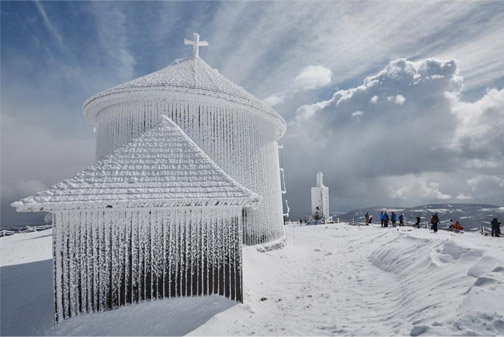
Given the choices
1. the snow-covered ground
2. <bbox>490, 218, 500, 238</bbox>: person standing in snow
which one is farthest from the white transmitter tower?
the snow-covered ground

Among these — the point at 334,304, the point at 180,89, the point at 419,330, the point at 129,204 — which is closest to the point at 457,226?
the point at 334,304

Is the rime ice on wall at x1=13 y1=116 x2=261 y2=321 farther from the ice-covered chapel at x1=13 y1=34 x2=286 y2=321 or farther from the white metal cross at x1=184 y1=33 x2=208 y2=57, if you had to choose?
the white metal cross at x1=184 y1=33 x2=208 y2=57

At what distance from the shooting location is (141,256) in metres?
8.21

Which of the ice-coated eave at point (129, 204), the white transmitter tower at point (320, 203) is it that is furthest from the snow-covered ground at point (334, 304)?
the white transmitter tower at point (320, 203)

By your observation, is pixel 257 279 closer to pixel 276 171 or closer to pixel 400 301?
pixel 400 301

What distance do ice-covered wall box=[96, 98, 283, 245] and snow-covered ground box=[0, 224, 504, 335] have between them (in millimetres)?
3934

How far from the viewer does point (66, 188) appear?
7.98 meters

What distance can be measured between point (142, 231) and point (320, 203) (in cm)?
2975

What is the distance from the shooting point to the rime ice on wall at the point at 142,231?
7.83 m

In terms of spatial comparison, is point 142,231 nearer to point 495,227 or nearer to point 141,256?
point 141,256

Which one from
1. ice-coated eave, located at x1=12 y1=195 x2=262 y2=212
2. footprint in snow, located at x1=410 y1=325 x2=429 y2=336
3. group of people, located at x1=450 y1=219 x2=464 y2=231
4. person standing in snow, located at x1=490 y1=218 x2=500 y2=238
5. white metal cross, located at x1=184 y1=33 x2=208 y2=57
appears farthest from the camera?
group of people, located at x1=450 y1=219 x2=464 y2=231

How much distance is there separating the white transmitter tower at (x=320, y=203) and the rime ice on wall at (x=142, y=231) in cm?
2793

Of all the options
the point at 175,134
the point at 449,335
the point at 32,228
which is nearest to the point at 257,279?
the point at 175,134

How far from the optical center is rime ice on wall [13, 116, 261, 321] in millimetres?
7832
